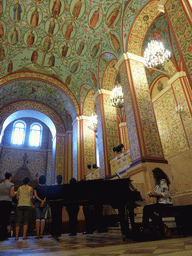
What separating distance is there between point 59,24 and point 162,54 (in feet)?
18.4

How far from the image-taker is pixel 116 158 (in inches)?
342

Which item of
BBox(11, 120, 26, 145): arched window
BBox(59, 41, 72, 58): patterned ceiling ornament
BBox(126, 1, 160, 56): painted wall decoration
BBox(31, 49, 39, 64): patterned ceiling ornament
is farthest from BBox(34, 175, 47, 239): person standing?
BBox(11, 120, 26, 145): arched window

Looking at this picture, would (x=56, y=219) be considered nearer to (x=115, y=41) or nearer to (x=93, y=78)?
(x=115, y=41)

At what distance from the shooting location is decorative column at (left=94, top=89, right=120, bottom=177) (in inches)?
367

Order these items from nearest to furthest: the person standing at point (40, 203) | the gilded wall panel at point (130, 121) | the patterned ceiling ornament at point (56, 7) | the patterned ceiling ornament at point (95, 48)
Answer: the person standing at point (40, 203) < the gilded wall panel at point (130, 121) < the patterned ceiling ornament at point (56, 7) < the patterned ceiling ornament at point (95, 48)

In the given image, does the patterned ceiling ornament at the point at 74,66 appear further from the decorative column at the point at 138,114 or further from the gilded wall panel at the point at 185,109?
the gilded wall panel at the point at 185,109

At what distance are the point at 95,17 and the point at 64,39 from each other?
7.32 feet

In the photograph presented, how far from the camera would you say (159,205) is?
293cm

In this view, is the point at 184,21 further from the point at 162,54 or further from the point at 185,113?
the point at 185,113

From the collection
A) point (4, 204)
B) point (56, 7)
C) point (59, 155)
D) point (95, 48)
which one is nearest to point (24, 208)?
point (4, 204)

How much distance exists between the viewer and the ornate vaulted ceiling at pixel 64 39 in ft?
28.8

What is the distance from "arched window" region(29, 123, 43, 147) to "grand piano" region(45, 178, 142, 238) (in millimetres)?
16818

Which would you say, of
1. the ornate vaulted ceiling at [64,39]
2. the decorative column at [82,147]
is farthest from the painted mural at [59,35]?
the decorative column at [82,147]

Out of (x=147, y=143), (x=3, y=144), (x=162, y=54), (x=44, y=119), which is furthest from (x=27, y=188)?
(x=3, y=144)
